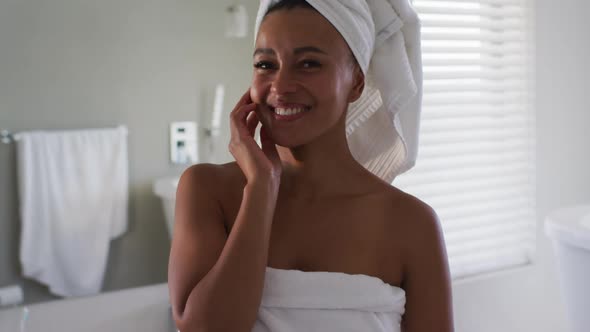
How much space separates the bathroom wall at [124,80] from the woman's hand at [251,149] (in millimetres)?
661

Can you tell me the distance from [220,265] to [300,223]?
0.23m

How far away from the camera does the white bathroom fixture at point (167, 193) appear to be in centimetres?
164

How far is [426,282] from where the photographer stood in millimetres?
1039

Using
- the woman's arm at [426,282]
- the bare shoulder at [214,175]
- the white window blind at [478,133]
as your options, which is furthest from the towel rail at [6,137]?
the white window blind at [478,133]

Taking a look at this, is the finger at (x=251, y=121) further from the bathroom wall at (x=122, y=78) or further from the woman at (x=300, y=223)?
the bathroom wall at (x=122, y=78)

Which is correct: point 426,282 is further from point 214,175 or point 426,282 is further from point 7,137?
point 7,137

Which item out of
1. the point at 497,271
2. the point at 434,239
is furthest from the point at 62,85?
the point at 497,271

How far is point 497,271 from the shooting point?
8.42 ft

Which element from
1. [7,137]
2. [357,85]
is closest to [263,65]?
[357,85]

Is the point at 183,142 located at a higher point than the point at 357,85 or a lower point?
lower

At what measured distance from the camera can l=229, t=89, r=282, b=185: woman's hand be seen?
0.95 m

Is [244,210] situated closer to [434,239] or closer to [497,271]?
[434,239]

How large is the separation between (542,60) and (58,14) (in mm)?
1990

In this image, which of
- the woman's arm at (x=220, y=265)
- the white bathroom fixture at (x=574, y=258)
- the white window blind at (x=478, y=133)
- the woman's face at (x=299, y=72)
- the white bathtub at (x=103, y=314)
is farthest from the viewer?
the white window blind at (x=478, y=133)
